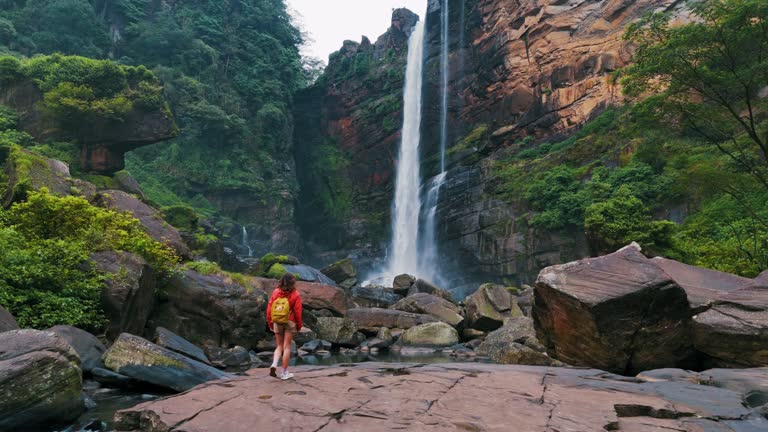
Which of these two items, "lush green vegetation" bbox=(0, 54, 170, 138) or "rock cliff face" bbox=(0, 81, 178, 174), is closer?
"lush green vegetation" bbox=(0, 54, 170, 138)

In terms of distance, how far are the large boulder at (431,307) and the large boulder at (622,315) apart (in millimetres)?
10588

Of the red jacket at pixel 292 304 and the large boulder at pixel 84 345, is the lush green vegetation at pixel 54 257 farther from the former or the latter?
the red jacket at pixel 292 304

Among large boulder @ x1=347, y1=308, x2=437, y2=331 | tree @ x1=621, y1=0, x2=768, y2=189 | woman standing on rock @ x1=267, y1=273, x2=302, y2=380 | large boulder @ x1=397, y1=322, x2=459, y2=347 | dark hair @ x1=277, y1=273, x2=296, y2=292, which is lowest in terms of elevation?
large boulder @ x1=397, y1=322, x2=459, y2=347

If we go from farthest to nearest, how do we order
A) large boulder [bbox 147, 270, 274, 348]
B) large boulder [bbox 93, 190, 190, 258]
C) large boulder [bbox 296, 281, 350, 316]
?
1. large boulder [bbox 296, 281, 350, 316]
2. large boulder [bbox 93, 190, 190, 258]
3. large boulder [bbox 147, 270, 274, 348]

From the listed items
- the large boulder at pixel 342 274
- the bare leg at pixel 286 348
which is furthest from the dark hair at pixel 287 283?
the large boulder at pixel 342 274

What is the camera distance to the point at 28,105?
2233 cm

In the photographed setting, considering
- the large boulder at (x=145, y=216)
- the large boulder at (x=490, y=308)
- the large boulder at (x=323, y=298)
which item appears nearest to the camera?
the large boulder at (x=145, y=216)

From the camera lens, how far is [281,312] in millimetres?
6094

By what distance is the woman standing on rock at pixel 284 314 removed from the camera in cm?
610

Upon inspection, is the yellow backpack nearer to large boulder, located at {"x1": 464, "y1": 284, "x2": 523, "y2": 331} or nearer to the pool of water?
the pool of water

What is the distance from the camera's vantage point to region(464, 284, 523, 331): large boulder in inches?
682

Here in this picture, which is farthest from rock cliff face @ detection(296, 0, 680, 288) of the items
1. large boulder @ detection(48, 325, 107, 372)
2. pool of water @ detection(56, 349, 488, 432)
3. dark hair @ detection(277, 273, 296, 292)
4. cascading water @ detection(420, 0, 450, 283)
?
large boulder @ detection(48, 325, 107, 372)

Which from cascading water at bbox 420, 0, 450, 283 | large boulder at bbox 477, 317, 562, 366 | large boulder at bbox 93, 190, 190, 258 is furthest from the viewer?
cascading water at bbox 420, 0, 450, 283

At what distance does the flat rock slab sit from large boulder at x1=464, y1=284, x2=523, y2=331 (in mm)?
11360
